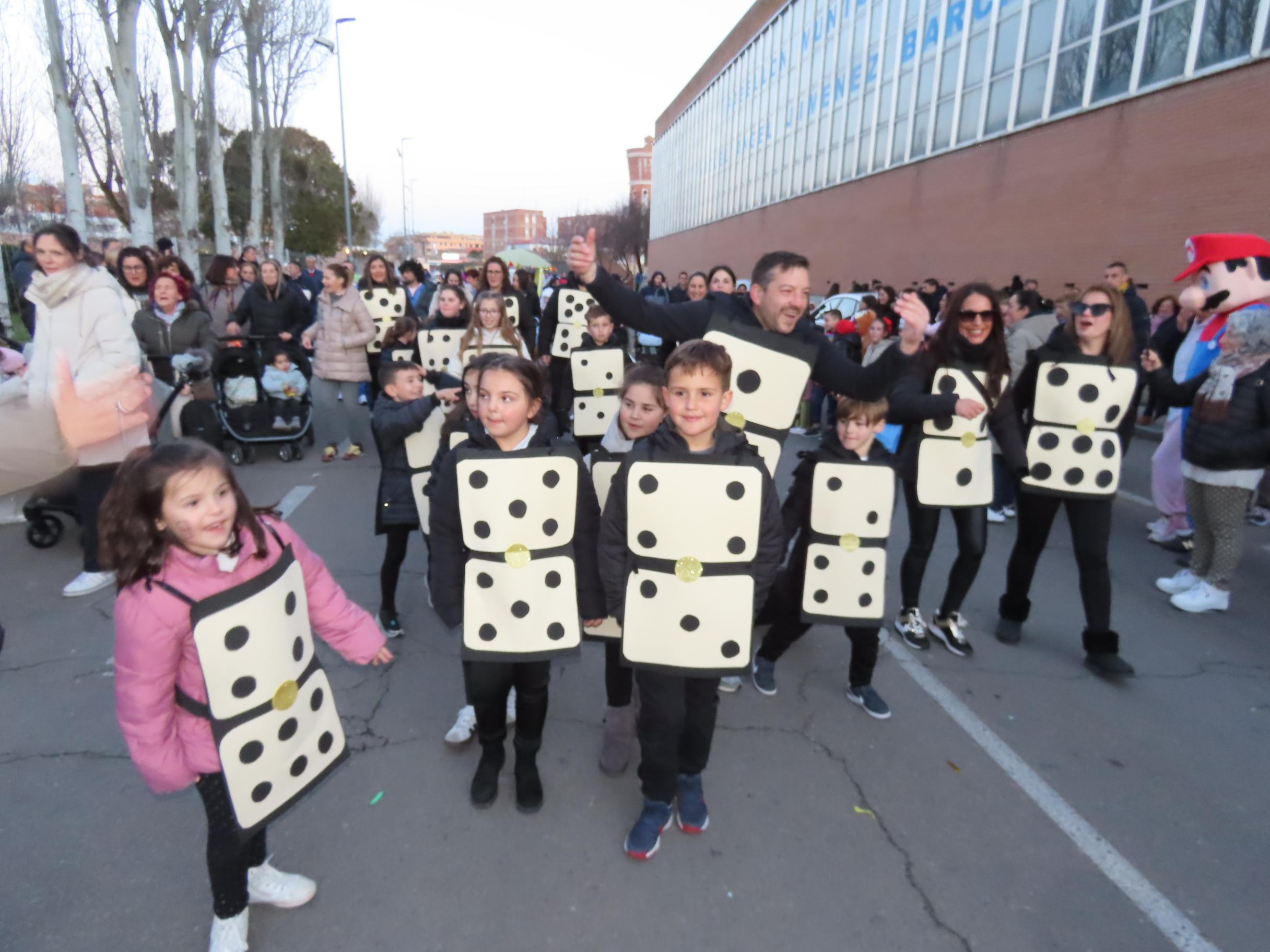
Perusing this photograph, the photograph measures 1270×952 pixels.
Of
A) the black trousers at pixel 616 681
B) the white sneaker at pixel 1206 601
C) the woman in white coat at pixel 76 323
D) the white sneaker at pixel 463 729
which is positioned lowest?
the white sneaker at pixel 463 729

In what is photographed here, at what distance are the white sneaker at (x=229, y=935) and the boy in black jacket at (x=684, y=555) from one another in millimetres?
1159

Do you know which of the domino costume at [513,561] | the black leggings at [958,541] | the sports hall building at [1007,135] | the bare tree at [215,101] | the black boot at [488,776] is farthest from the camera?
the bare tree at [215,101]

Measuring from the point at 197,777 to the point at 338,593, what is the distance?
59 cm

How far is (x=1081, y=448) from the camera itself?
363 cm

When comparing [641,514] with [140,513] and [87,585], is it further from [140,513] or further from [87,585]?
[87,585]

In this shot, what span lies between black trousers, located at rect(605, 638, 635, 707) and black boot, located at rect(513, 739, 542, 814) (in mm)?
408

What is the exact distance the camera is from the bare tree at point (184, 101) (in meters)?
16.0

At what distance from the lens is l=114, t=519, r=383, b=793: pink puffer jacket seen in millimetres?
1819

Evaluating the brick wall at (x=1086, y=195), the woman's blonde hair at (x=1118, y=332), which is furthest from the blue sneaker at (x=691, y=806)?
the brick wall at (x=1086, y=195)

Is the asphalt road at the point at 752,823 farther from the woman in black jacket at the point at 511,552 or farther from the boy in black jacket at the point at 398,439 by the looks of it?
the boy in black jacket at the point at 398,439

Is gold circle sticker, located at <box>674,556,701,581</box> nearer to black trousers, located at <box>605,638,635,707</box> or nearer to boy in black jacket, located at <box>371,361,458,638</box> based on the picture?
black trousers, located at <box>605,638,635,707</box>

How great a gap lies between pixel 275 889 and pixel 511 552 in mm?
1227

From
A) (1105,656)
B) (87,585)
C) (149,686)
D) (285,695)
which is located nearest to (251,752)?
(285,695)

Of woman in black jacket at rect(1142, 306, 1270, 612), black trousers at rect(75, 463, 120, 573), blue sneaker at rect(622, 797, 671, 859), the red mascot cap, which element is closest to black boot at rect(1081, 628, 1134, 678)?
woman in black jacket at rect(1142, 306, 1270, 612)
